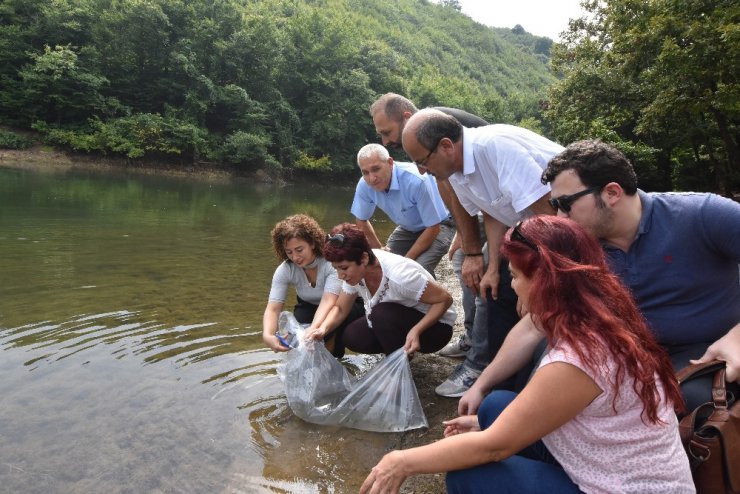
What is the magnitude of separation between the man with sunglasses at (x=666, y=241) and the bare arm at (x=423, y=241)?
2182 mm

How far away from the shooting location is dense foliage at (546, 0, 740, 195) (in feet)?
40.6

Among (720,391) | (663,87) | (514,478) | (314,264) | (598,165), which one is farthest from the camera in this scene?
(663,87)

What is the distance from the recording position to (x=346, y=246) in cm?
318

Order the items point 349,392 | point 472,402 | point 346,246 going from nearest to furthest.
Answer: point 472,402
point 346,246
point 349,392

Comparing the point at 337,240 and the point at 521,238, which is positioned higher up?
the point at 521,238

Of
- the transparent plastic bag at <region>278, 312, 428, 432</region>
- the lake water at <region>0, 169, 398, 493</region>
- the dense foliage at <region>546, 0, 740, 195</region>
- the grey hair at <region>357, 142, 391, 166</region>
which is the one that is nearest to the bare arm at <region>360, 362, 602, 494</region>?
the lake water at <region>0, 169, 398, 493</region>

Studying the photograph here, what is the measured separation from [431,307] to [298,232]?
1.09 meters

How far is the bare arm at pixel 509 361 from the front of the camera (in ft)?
7.40

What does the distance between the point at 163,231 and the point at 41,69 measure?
25.9 m

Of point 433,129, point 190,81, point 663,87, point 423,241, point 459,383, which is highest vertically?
point 190,81

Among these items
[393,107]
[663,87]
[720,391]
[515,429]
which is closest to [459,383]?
[720,391]

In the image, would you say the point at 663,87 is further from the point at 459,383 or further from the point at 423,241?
the point at 459,383

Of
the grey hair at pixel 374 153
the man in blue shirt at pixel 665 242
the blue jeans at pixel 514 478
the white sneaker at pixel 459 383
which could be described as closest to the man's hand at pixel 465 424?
the man in blue shirt at pixel 665 242

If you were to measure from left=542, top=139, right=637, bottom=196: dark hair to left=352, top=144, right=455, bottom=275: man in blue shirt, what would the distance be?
2.26 meters
